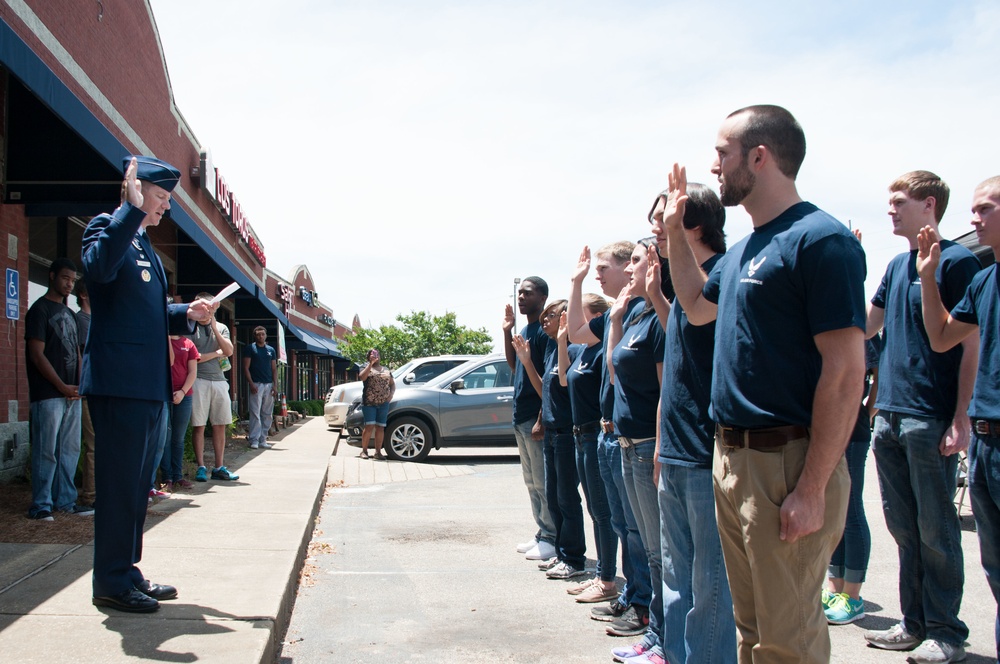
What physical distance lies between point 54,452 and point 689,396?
535 cm

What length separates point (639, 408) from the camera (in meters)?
4.04

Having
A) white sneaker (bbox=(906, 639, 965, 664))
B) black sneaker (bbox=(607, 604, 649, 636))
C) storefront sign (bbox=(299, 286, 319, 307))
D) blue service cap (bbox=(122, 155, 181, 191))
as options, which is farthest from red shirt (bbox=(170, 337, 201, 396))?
storefront sign (bbox=(299, 286, 319, 307))

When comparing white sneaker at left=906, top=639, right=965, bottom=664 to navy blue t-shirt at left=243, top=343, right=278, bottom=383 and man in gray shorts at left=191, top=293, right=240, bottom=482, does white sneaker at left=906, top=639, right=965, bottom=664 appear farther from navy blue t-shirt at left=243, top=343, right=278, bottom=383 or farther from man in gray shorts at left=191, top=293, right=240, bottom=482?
navy blue t-shirt at left=243, top=343, right=278, bottom=383

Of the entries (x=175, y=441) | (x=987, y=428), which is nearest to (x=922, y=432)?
(x=987, y=428)

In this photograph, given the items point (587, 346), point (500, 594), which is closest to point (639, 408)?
point (587, 346)

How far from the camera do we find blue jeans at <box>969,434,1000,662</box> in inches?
141

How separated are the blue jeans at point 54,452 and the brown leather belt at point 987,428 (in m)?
6.19

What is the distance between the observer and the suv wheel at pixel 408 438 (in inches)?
540

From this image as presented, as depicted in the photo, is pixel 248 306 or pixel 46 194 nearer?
pixel 46 194

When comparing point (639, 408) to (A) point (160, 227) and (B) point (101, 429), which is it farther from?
(A) point (160, 227)

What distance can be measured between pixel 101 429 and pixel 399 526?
14.4 feet

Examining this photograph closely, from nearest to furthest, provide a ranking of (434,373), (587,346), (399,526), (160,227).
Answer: (587,346), (399,526), (160,227), (434,373)

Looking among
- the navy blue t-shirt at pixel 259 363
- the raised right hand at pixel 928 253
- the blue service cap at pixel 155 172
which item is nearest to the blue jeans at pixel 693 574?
the raised right hand at pixel 928 253

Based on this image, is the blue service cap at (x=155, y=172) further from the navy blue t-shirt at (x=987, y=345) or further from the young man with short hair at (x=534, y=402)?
the navy blue t-shirt at (x=987, y=345)
